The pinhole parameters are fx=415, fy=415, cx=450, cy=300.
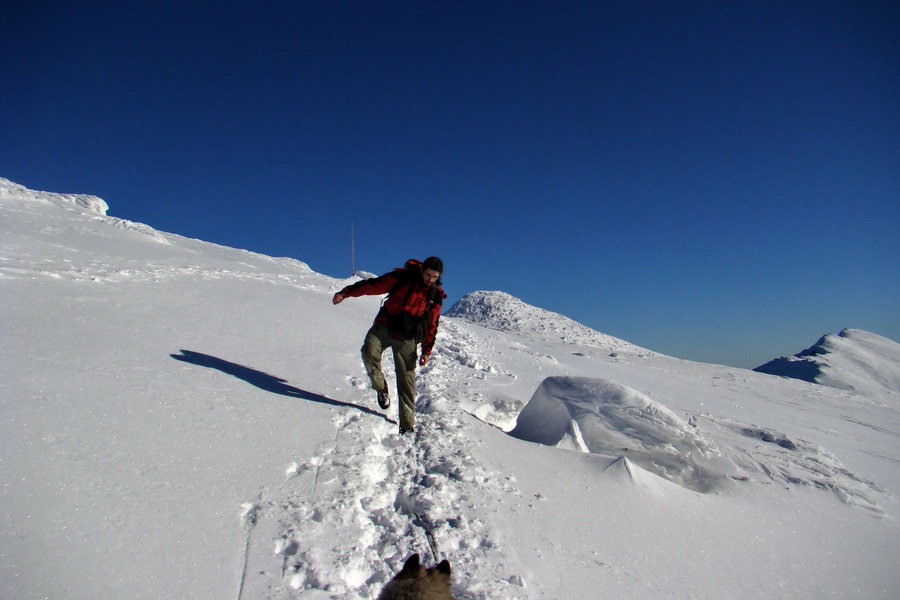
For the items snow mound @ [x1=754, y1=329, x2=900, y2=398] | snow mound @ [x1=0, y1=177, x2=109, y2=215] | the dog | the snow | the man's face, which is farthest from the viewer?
snow mound @ [x1=754, y1=329, x2=900, y2=398]

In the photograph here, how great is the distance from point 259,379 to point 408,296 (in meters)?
1.81

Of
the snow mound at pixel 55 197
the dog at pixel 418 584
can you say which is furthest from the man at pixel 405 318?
the snow mound at pixel 55 197

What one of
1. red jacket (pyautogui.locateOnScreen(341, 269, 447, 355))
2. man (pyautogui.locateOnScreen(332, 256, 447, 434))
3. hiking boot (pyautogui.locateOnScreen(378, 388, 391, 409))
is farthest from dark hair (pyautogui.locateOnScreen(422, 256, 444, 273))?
hiking boot (pyautogui.locateOnScreen(378, 388, 391, 409))

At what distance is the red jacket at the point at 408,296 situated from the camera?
14.3 feet

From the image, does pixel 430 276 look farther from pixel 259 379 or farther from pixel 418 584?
pixel 418 584

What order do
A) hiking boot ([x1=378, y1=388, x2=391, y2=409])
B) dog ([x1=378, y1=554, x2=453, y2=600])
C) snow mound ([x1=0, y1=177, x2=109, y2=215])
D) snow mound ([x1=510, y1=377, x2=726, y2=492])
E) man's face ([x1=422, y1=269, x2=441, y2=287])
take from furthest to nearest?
snow mound ([x1=0, y1=177, x2=109, y2=215]), hiking boot ([x1=378, y1=388, x2=391, y2=409]), man's face ([x1=422, y1=269, x2=441, y2=287]), snow mound ([x1=510, y1=377, x2=726, y2=492]), dog ([x1=378, y1=554, x2=453, y2=600])

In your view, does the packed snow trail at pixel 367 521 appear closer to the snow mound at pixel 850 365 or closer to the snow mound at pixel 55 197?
the snow mound at pixel 55 197

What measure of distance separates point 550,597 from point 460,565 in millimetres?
503

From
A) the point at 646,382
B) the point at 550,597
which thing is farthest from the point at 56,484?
the point at 646,382

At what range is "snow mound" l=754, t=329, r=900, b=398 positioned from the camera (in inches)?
944

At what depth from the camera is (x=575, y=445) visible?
4285 millimetres

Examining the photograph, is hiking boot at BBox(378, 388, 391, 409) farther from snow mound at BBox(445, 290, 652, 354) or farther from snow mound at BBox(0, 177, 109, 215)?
snow mound at BBox(0, 177, 109, 215)

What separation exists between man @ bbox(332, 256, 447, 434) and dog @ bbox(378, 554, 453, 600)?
2.51m

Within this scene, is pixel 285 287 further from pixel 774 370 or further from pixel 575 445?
pixel 774 370
